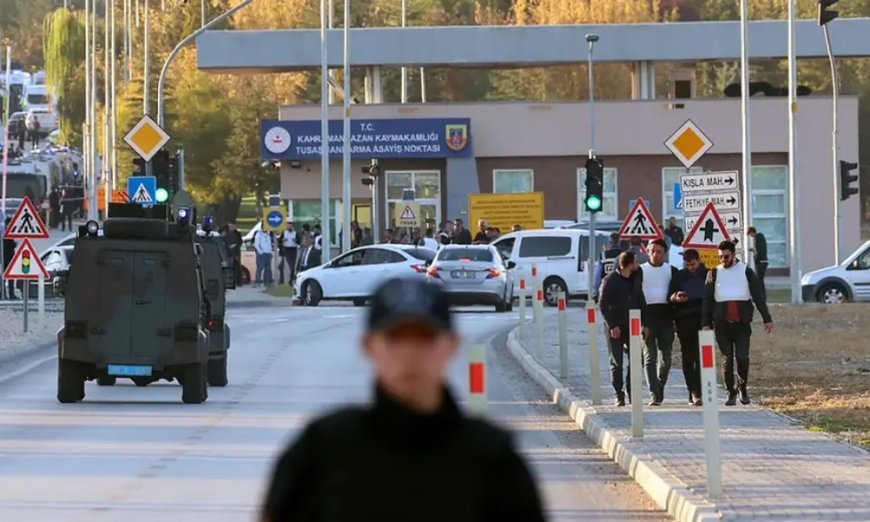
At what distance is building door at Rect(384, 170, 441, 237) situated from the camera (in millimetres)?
59594

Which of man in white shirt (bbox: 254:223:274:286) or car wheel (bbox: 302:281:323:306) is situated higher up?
man in white shirt (bbox: 254:223:274:286)

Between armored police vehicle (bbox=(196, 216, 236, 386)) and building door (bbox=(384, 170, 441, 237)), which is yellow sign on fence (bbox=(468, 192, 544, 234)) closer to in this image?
building door (bbox=(384, 170, 441, 237))

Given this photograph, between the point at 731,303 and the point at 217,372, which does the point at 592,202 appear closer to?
the point at 217,372

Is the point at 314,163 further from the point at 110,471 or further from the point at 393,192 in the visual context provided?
the point at 110,471

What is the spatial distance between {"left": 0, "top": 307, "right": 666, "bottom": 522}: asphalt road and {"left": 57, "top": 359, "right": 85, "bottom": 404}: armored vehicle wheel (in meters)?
0.30

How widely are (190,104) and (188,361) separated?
70.1 metres

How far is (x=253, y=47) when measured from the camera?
6025cm

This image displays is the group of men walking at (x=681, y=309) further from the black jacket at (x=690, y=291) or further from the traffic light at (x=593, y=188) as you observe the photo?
the traffic light at (x=593, y=188)

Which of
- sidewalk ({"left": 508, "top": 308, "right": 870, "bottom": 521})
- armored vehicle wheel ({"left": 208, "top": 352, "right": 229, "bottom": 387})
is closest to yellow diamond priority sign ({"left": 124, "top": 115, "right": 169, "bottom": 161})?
armored vehicle wheel ({"left": 208, "top": 352, "right": 229, "bottom": 387})

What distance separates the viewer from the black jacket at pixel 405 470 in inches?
148

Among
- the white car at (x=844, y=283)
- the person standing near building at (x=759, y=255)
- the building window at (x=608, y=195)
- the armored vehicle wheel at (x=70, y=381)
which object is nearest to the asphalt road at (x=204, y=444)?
the armored vehicle wheel at (x=70, y=381)

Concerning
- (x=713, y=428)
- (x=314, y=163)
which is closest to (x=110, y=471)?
(x=713, y=428)

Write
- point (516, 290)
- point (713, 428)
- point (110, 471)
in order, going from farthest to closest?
point (516, 290) → point (110, 471) → point (713, 428)

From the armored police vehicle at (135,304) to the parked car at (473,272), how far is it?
20.9 m
